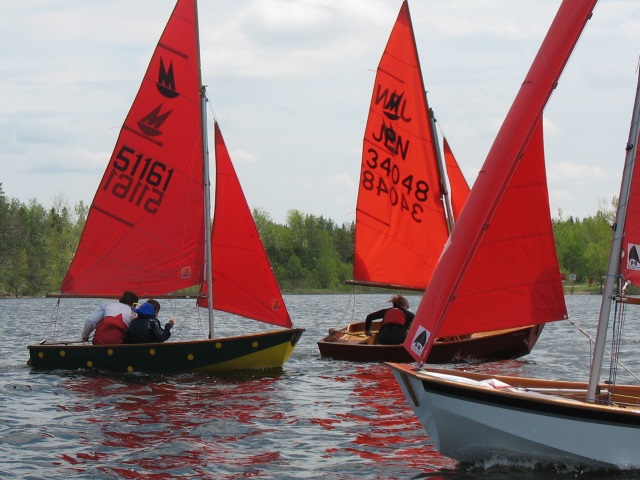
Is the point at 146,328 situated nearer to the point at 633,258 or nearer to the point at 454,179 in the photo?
the point at 454,179

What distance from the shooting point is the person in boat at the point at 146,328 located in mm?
18750

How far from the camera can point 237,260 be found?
65.9ft

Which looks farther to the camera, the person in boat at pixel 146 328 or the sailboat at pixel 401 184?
the sailboat at pixel 401 184

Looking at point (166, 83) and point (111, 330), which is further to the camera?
point (166, 83)

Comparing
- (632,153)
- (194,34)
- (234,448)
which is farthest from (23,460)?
(194,34)

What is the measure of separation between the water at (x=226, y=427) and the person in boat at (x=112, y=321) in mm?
699

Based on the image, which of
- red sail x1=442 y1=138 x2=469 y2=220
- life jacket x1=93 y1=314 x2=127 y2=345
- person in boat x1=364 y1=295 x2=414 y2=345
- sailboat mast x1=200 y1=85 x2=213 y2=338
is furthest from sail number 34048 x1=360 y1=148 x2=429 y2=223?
life jacket x1=93 y1=314 x2=127 y2=345

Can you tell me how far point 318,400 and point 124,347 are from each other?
160 inches

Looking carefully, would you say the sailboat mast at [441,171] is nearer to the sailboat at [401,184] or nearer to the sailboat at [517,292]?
the sailboat at [401,184]

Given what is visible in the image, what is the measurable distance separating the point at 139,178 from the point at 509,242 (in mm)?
11039

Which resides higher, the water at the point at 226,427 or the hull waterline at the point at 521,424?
the hull waterline at the point at 521,424

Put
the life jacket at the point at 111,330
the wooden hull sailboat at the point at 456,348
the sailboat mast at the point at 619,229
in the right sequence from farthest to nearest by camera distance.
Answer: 1. the wooden hull sailboat at the point at 456,348
2. the life jacket at the point at 111,330
3. the sailboat mast at the point at 619,229

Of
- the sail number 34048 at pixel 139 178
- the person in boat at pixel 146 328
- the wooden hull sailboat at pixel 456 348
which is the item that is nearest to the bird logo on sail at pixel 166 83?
the sail number 34048 at pixel 139 178

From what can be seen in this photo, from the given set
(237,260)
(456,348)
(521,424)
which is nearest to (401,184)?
(456,348)
